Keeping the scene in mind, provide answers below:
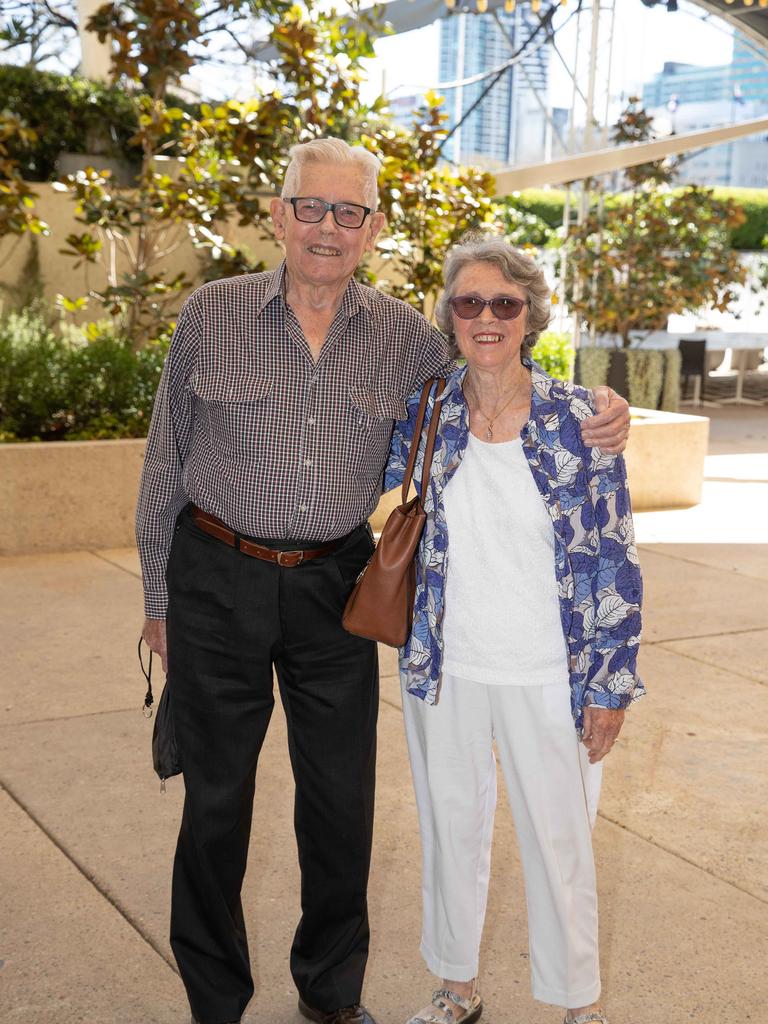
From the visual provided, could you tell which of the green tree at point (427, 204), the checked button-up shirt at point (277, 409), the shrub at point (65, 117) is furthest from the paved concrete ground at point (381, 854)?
the shrub at point (65, 117)

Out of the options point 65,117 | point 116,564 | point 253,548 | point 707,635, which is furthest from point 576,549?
point 65,117

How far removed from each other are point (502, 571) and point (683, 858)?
1.69 metres

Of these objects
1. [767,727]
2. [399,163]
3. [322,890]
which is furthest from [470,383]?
[399,163]

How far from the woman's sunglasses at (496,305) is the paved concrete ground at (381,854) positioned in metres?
1.67

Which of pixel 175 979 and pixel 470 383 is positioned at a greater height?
pixel 470 383

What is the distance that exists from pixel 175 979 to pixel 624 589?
1.52 m

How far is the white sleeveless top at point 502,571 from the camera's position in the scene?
2.61m

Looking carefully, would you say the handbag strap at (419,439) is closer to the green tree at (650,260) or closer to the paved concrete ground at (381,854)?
the paved concrete ground at (381,854)

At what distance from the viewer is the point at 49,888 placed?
139 inches

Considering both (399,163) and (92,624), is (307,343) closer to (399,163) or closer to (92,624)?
(92,624)

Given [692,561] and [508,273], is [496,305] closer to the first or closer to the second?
[508,273]

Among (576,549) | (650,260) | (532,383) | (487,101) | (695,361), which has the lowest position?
(695,361)

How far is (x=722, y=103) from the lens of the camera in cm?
2191

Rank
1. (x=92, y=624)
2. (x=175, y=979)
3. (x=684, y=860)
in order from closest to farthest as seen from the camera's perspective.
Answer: (x=175, y=979) → (x=684, y=860) → (x=92, y=624)
